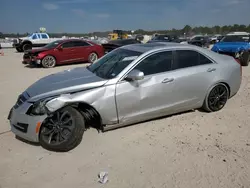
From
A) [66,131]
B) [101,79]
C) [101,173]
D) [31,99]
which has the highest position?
[101,79]

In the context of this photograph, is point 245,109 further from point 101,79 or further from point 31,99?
point 31,99

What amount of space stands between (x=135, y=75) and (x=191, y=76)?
1.25 metres

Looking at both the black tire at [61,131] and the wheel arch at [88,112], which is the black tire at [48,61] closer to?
the wheel arch at [88,112]

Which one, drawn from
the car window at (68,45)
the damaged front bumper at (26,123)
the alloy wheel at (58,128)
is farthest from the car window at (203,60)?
the car window at (68,45)

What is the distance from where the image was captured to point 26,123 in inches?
129

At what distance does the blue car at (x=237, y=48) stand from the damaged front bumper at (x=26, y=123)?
1058 centimetres

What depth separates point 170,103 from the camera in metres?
4.11

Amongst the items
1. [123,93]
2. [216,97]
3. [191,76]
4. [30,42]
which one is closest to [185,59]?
[191,76]

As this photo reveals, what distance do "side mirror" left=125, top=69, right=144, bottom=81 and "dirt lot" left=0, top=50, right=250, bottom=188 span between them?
960 mm

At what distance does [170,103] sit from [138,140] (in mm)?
945

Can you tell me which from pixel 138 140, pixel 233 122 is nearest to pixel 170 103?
pixel 138 140

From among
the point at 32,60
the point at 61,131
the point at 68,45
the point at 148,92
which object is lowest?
the point at 61,131

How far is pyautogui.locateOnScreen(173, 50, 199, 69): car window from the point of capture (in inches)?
167

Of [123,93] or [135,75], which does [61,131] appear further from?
[135,75]
